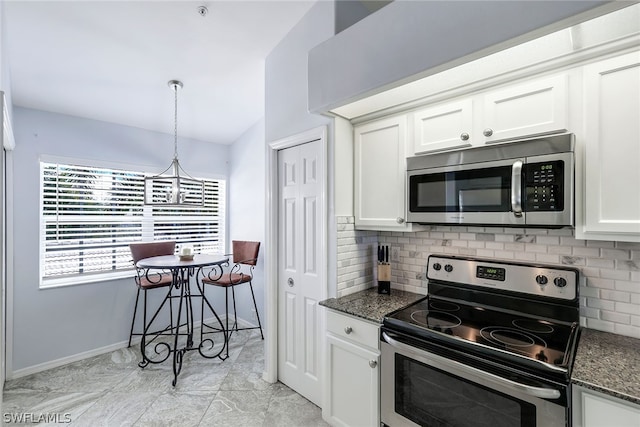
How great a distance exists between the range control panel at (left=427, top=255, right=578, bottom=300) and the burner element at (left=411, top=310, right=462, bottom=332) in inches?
11.1

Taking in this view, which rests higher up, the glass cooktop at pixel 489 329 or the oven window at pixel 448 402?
the glass cooktop at pixel 489 329

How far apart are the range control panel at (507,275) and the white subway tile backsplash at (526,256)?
0.09 metres

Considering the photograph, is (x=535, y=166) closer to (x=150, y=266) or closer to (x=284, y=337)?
(x=284, y=337)

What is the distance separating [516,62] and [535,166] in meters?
0.50

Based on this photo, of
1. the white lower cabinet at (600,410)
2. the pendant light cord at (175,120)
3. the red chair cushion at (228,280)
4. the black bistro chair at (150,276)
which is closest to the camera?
the white lower cabinet at (600,410)

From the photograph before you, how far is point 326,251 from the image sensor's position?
7.30ft

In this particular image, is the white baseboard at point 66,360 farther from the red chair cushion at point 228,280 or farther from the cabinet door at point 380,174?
the cabinet door at point 380,174

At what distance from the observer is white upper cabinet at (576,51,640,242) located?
1.25 m

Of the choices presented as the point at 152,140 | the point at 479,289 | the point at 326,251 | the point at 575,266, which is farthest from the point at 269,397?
the point at 152,140

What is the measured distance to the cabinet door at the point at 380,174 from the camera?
198cm

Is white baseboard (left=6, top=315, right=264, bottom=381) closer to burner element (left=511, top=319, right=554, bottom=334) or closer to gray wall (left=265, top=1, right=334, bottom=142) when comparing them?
gray wall (left=265, top=1, right=334, bottom=142)

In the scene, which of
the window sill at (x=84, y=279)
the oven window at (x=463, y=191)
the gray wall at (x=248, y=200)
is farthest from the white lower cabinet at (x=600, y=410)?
the window sill at (x=84, y=279)

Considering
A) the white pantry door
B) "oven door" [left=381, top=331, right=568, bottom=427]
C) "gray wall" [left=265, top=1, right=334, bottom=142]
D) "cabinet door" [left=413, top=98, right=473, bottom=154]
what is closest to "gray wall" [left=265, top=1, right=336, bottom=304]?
"gray wall" [left=265, top=1, right=334, bottom=142]

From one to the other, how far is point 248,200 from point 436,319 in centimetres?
296
